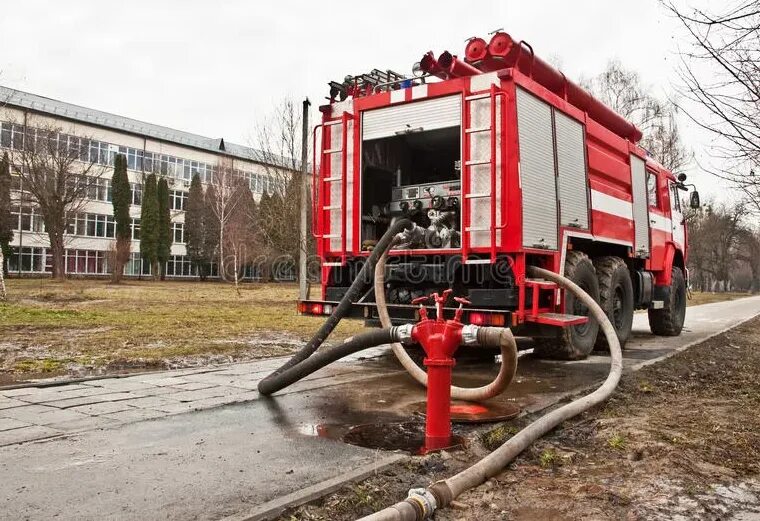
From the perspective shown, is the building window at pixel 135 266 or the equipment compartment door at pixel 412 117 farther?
the building window at pixel 135 266

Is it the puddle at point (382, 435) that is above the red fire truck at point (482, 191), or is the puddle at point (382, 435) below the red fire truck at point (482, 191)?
below

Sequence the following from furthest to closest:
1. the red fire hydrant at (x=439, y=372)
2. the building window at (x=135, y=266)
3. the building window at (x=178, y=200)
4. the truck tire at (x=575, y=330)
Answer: the building window at (x=178, y=200) < the building window at (x=135, y=266) < the truck tire at (x=575, y=330) < the red fire hydrant at (x=439, y=372)

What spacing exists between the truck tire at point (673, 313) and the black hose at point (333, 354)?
904 centimetres

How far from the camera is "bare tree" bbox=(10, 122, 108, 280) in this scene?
37.7 meters

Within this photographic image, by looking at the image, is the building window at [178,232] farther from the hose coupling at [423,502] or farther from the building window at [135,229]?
the hose coupling at [423,502]

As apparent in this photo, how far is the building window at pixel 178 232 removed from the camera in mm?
57925

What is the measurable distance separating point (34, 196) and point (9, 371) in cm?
3721

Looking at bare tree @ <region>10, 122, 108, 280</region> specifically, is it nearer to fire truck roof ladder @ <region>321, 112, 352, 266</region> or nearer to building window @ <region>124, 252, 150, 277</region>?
building window @ <region>124, 252, 150, 277</region>

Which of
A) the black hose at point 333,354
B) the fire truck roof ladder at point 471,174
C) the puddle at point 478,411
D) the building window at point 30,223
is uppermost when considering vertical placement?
the building window at point 30,223

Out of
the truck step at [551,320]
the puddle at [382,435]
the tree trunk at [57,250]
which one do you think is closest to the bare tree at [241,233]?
the tree trunk at [57,250]

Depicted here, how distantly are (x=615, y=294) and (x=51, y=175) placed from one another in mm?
37108

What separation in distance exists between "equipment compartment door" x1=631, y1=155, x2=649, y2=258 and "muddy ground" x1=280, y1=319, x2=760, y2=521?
189 inches

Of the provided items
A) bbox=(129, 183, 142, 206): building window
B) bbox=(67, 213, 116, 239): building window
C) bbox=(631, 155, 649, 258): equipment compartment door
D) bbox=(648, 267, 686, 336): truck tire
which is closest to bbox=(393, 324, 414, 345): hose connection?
bbox=(631, 155, 649, 258): equipment compartment door

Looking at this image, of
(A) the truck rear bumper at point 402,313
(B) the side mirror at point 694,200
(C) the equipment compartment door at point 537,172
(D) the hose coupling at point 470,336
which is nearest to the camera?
(D) the hose coupling at point 470,336
